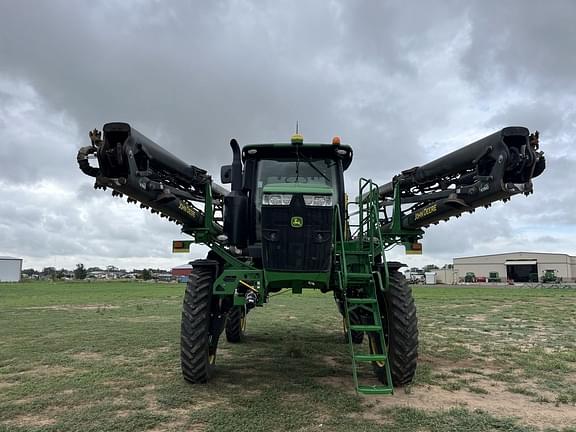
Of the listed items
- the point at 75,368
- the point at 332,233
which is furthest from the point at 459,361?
the point at 75,368

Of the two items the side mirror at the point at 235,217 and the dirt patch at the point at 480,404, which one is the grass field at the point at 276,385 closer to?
the dirt patch at the point at 480,404

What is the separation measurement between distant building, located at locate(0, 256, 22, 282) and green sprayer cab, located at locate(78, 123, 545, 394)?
8470 cm

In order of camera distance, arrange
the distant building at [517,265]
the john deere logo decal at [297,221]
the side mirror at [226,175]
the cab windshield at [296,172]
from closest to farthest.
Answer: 1. the john deere logo decal at [297,221]
2. the side mirror at [226,175]
3. the cab windshield at [296,172]
4. the distant building at [517,265]

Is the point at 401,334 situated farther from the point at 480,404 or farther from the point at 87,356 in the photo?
the point at 87,356

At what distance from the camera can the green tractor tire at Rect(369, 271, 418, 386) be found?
5.71 meters

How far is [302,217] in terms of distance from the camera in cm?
539

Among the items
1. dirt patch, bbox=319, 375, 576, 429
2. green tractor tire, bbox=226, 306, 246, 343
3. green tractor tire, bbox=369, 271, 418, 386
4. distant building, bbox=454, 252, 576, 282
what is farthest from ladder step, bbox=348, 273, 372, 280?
distant building, bbox=454, 252, 576, 282

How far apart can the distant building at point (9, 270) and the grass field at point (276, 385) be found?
7897 centimetres

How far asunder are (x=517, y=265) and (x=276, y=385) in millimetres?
87298

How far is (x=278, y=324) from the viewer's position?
12719 mm

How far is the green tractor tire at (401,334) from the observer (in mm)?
5711

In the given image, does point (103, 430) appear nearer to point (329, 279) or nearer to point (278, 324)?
point (329, 279)

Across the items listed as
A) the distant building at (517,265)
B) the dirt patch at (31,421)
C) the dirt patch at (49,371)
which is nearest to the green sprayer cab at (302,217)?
the dirt patch at (31,421)

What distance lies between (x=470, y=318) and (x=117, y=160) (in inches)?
520
